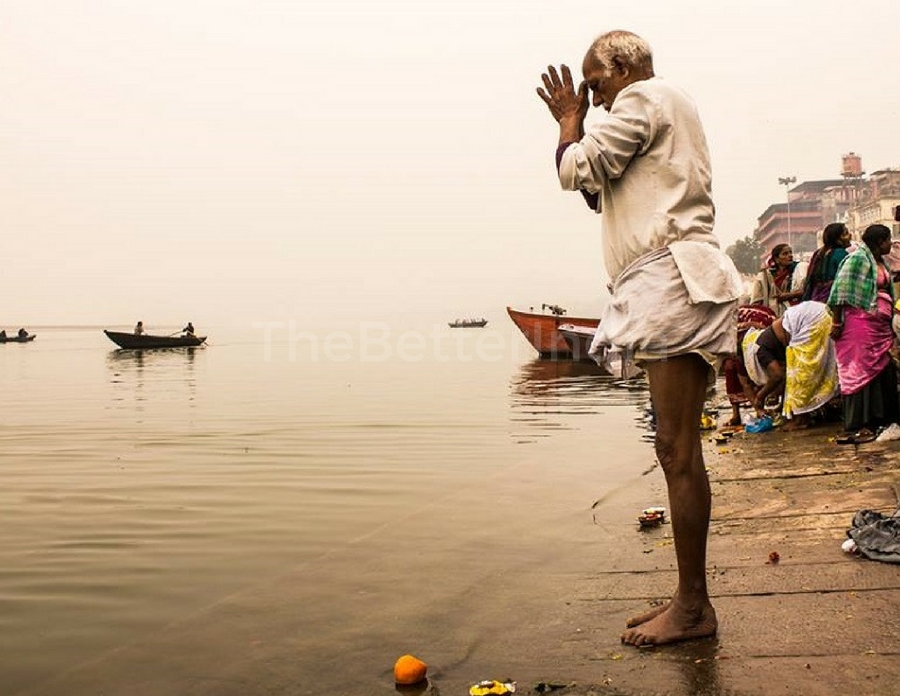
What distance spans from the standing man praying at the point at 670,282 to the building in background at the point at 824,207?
85.7 metres

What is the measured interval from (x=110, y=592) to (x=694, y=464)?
2995 mm

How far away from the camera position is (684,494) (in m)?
2.82

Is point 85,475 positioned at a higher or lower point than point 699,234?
lower

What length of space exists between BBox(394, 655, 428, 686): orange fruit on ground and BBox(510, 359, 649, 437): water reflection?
7.46m

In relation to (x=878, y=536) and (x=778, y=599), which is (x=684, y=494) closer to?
(x=778, y=599)

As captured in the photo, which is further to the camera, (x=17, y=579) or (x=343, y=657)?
(x=17, y=579)

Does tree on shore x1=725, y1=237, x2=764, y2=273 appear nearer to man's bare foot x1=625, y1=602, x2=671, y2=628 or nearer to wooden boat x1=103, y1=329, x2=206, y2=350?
wooden boat x1=103, y1=329, x2=206, y2=350

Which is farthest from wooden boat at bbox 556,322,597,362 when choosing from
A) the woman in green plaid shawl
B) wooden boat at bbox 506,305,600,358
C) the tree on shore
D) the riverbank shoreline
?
the tree on shore

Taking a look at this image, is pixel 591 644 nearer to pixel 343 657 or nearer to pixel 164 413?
pixel 343 657

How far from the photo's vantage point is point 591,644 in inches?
116

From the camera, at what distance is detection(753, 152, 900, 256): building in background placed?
84438mm

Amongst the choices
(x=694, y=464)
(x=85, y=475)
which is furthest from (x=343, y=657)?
(x=85, y=475)

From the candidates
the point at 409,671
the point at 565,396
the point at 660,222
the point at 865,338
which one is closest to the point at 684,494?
the point at 660,222

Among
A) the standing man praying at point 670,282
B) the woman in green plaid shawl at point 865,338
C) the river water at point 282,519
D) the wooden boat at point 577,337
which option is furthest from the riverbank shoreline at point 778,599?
the wooden boat at point 577,337
